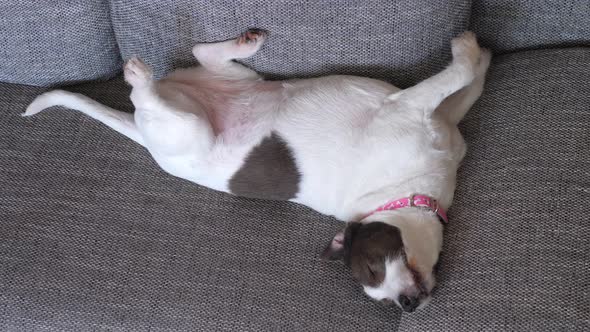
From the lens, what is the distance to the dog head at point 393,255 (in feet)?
6.23

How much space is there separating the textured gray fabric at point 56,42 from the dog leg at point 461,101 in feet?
4.54

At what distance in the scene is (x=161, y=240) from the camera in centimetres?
217

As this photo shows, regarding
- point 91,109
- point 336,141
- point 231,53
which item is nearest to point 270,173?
point 336,141

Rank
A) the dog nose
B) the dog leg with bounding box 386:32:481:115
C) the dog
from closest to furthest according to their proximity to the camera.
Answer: the dog nose
the dog
the dog leg with bounding box 386:32:481:115

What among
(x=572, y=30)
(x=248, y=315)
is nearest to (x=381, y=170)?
(x=248, y=315)

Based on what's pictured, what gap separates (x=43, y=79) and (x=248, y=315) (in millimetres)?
1390

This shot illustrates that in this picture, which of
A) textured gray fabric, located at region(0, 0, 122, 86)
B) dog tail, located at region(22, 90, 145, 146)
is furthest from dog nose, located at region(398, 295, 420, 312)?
textured gray fabric, located at region(0, 0, 122, 86)

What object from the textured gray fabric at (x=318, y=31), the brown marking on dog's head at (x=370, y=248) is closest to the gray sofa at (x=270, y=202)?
the textured gray fabric at (x=318, y=31)

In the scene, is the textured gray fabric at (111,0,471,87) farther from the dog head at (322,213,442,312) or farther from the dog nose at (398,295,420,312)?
the dog nose at (398,295,420,312)

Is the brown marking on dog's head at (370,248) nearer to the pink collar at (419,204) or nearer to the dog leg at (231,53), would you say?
the pink collar at (419,204)

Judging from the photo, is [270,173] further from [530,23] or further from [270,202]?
[530,23]

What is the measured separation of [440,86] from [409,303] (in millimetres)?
743

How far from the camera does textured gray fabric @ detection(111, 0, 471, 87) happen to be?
2.17 m

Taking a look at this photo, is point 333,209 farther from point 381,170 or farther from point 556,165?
point 556,165
